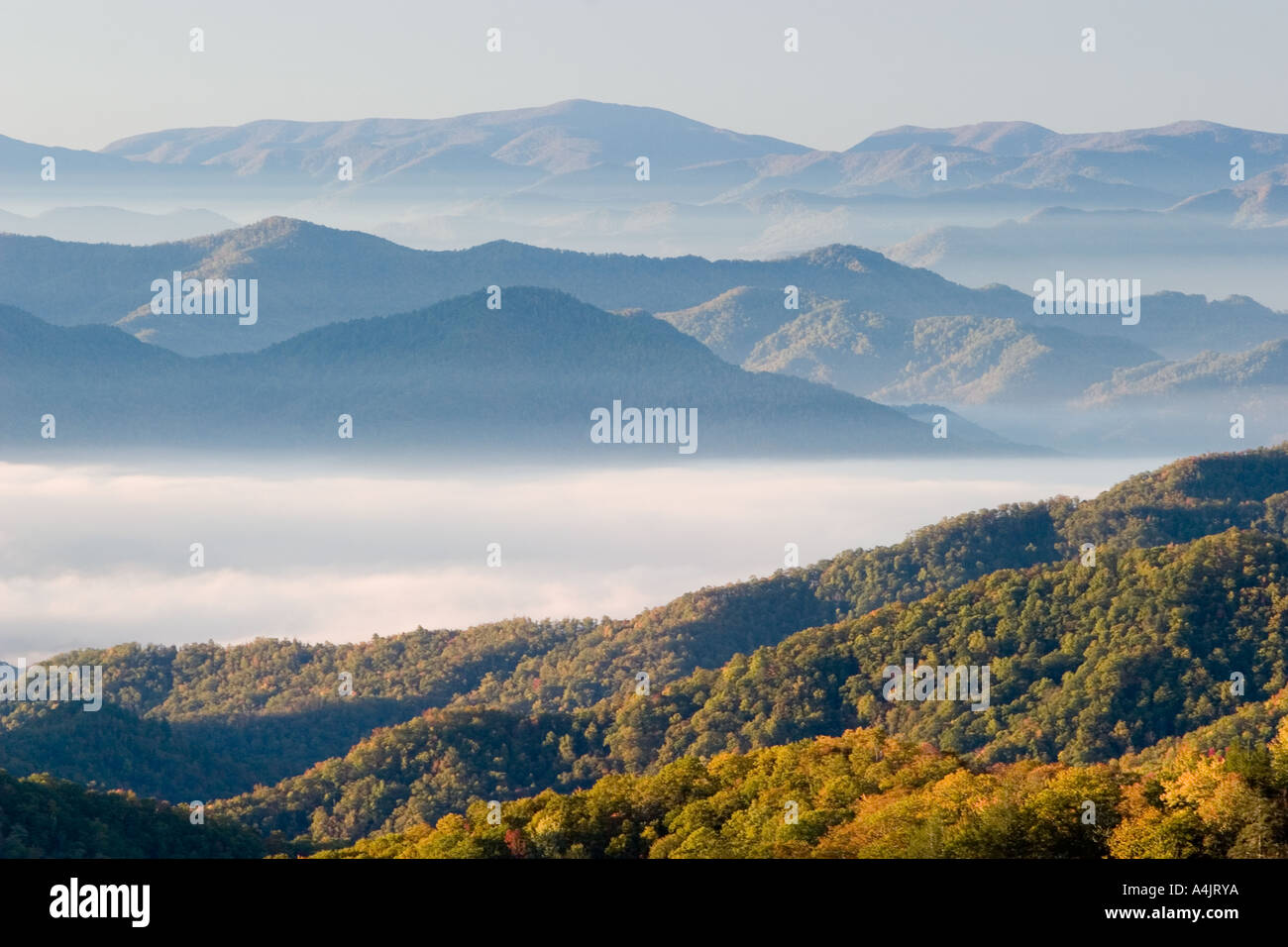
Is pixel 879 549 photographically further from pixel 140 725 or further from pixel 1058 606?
pixel 140 725

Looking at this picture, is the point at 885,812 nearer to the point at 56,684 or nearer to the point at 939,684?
the point at 939,684

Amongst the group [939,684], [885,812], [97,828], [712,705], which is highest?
[939,684]

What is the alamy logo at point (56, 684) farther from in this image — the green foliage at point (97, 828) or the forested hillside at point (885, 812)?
the forested hillside at point (885, 812)

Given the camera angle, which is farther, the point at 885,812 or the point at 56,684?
the point at 56,684

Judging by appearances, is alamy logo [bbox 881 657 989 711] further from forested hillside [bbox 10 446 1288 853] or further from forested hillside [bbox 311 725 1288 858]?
forested hillside [bbox 311 725 1288 858]
